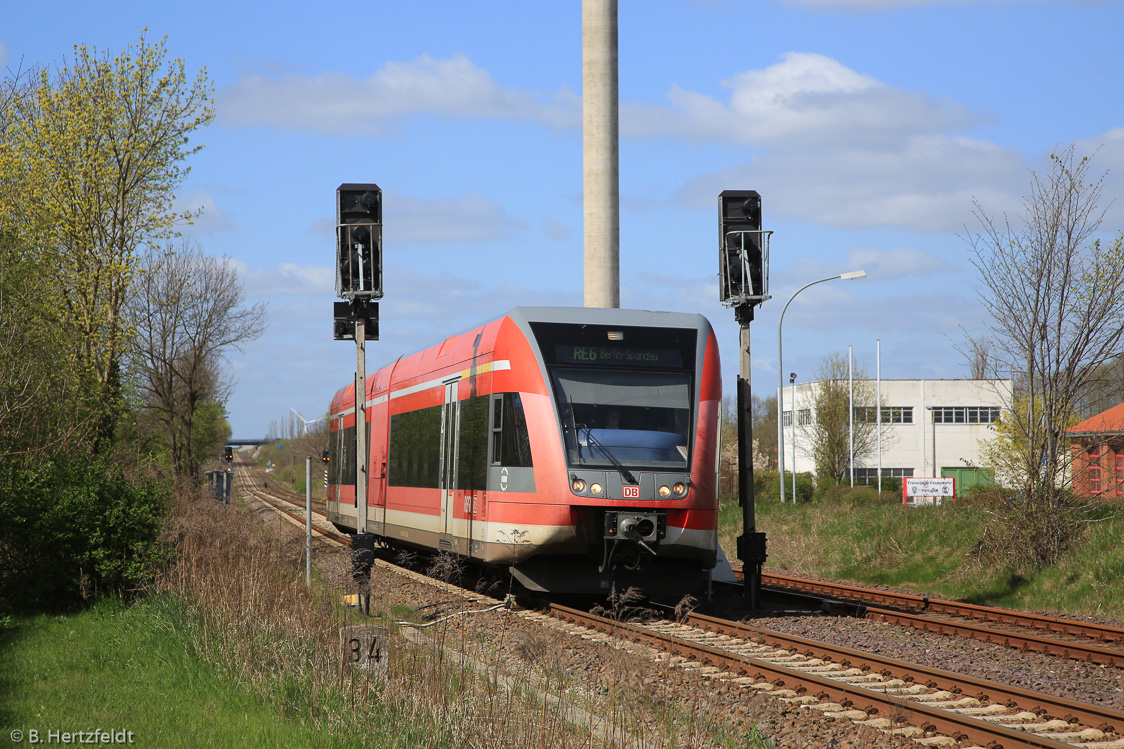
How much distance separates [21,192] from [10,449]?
10.9 m

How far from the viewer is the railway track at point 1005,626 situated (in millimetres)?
10670

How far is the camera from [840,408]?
6384cm

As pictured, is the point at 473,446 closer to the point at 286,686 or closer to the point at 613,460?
the point at 613,460

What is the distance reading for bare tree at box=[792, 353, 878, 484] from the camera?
203 ft

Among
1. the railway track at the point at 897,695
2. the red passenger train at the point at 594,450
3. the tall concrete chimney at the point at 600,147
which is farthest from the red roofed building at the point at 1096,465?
the tall concrete chimney at the point at 600,147

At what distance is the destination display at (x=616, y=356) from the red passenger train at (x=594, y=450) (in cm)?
1

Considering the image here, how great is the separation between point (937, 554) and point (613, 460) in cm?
1010

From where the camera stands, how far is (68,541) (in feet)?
46.4

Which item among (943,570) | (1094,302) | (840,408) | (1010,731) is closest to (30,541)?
(1010,731)

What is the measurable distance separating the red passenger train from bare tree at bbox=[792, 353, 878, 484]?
46177mm

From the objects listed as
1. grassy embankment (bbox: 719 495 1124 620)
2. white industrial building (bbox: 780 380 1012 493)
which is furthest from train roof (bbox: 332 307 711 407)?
white industrial building (bbox: 780 380 1012 493)

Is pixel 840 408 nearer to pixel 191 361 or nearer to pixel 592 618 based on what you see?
pixel 191 361

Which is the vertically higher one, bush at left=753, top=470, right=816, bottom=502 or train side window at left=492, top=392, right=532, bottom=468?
train side window at left=492, top=392, right=532, bottom=468

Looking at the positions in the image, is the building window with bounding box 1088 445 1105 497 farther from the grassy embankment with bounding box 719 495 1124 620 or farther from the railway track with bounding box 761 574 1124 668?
the railway track with bounding box 761 574 1124 668
